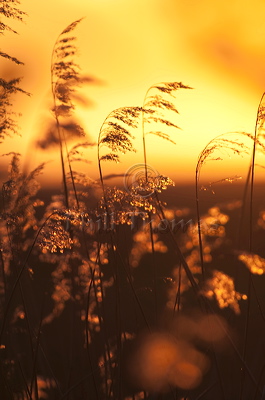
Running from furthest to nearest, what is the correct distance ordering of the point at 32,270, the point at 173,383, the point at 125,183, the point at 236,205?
the point at 236,205, the point at 32,270, the point at 125,183, the point at 173,383

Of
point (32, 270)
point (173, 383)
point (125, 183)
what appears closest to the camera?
point (173, 383)

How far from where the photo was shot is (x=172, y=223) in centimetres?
245

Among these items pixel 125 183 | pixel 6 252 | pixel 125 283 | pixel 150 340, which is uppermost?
pixel 125 183

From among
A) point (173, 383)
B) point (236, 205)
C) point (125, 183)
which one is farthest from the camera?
point (236, 205)

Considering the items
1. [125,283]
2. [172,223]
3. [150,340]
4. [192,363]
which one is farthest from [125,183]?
[192,363]

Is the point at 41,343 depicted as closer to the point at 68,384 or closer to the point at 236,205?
the point at 68,384

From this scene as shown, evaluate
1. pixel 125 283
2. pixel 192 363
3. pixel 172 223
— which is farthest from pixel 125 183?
pixel 192 363

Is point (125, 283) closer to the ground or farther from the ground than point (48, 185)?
closer to the ground

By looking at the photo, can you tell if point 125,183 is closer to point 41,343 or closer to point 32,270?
point 32,270

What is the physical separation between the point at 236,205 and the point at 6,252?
Result: 114 cm

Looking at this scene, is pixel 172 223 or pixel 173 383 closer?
pixel 173 383

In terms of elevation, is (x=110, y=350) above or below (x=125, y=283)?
below

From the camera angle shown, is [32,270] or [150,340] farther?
[32,270]

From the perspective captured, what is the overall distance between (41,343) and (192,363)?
2.29ft
